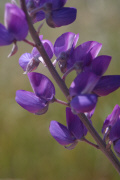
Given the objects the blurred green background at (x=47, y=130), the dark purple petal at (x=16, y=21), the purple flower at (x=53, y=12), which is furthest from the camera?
the blurred green background at (x=47, y=130)

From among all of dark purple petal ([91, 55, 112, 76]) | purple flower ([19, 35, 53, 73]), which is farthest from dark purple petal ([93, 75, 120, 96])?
purple flower ([19, 35, 53, 73])

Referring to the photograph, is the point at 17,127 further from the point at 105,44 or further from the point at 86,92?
the point at 86,92

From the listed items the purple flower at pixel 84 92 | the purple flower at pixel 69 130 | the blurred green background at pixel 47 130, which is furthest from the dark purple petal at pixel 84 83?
the blurred green background at pixel 47 130

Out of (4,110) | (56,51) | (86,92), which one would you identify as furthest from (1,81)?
(86,92)

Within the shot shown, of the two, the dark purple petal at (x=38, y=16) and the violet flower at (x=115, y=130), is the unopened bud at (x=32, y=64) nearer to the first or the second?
the dark purple petal at (x=38, y=16)

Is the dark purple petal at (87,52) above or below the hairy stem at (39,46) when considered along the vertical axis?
below

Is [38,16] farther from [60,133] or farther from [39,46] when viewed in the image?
[60,133]
